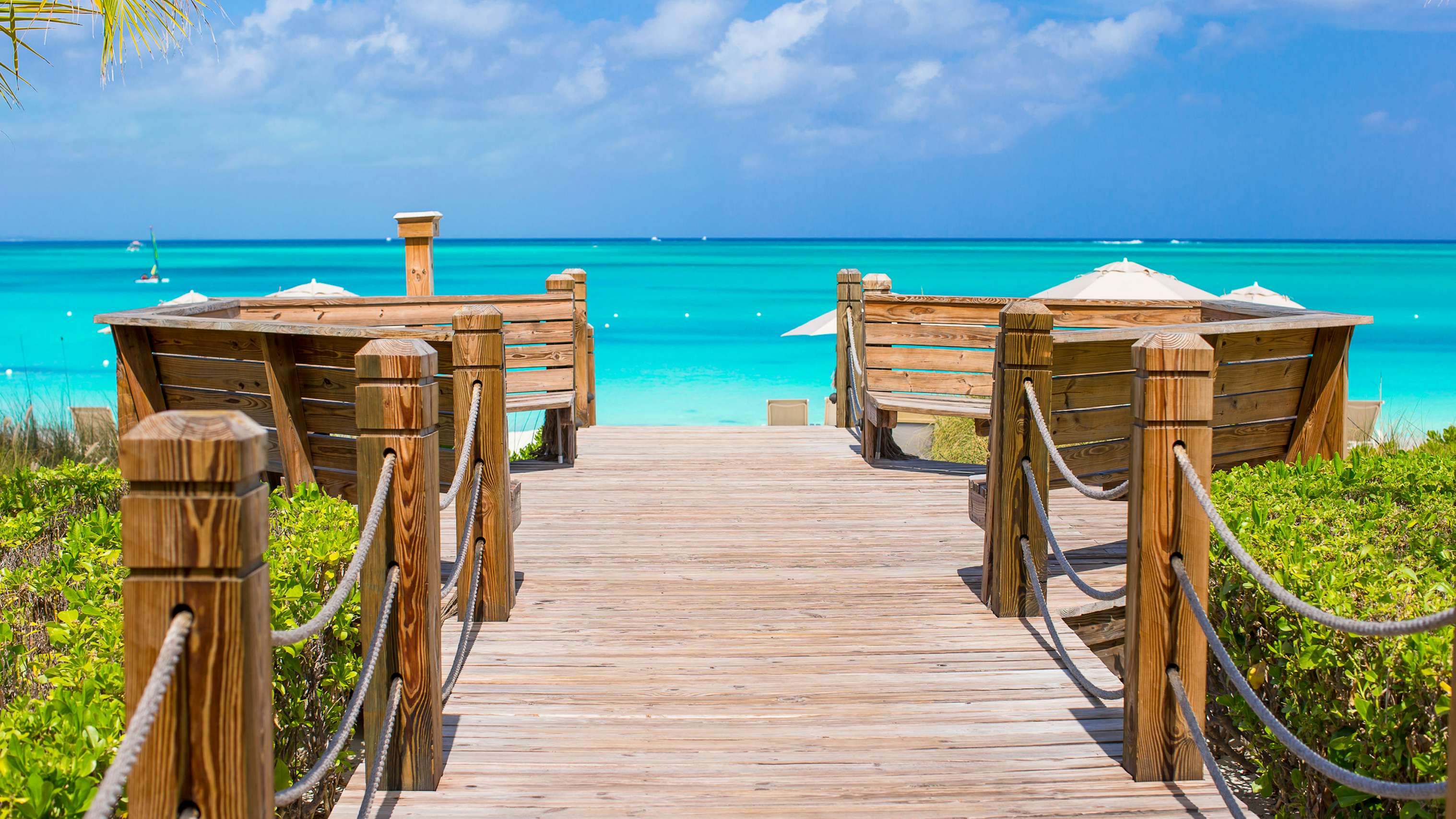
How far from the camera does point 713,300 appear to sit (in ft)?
202

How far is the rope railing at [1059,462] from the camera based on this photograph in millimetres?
3809

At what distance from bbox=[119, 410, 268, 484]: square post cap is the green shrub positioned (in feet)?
35.1

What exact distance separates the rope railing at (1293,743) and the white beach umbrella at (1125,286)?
37.9 feet

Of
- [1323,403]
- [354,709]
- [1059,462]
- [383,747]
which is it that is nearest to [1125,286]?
[1323,403]

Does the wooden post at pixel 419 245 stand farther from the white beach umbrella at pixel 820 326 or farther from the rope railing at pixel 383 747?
the white beach umbrella at pixel 820 326

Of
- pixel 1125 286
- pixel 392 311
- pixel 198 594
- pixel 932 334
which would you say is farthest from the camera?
pixel 1125 286

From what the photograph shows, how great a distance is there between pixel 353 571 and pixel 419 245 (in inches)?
330

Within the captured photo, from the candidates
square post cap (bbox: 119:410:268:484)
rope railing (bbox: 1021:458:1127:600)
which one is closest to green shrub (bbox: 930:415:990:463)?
rope railing (bbox: 1021:458:1127:600)

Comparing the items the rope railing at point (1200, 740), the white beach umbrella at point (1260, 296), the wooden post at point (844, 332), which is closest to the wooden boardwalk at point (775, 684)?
the rope railing at point (1200, 740)

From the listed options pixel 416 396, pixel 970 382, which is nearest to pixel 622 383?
pixel 970 382

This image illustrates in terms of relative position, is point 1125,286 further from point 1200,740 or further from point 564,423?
point 1200,740

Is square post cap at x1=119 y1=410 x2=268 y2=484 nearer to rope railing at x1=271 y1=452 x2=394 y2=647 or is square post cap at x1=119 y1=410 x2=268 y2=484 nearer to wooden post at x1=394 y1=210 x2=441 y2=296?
rope railing at x1=271 y1=452 x2=394 y2=647

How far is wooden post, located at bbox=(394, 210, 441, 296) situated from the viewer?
34.3 feet

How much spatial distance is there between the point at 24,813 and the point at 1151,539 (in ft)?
9.76
